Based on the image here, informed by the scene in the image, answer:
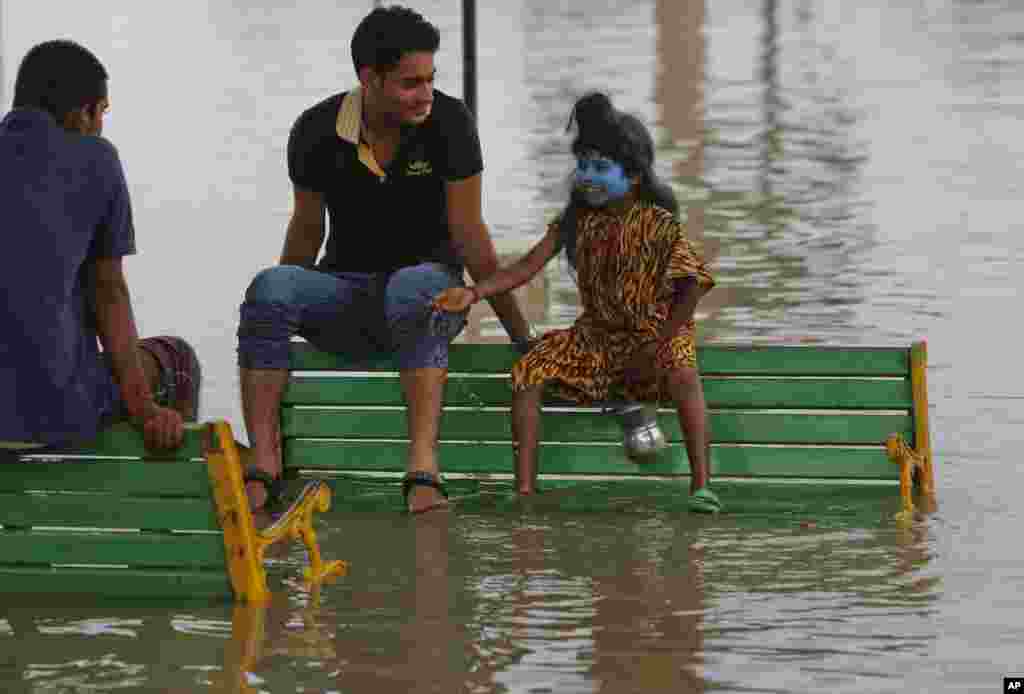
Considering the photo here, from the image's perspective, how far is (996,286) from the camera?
12.4 meters

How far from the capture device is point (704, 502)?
7535 mm

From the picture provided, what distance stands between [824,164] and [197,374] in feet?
37.3

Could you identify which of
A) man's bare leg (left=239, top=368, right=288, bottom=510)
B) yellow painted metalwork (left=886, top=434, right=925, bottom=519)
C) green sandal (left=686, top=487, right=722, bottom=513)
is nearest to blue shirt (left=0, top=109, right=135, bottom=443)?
man's bare leg (left=239, top=368, right=288, bottom=510)

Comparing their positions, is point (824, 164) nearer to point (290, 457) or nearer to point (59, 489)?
point (290, 457)

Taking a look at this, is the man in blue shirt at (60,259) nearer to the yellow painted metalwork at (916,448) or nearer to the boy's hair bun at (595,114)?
the boy's hair bun at (595,114)

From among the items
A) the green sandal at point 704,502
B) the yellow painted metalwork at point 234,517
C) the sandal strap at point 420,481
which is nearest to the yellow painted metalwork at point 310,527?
the yellow painted metalwork at point 234,517

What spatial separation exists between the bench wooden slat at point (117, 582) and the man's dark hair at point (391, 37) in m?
1.87

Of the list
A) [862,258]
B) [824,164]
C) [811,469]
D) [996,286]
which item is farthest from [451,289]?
[824,164]

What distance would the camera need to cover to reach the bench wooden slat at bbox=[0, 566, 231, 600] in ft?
21.4

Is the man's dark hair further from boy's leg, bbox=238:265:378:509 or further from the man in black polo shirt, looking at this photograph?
boy's leg, bbox=238:265:378:509

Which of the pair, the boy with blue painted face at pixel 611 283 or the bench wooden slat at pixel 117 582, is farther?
the boy with blue painted face at pixel 611 283

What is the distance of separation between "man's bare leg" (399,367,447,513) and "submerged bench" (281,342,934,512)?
21 cm

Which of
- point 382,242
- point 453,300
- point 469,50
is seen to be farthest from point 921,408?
point 469,50

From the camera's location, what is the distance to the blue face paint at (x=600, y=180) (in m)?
7.75
